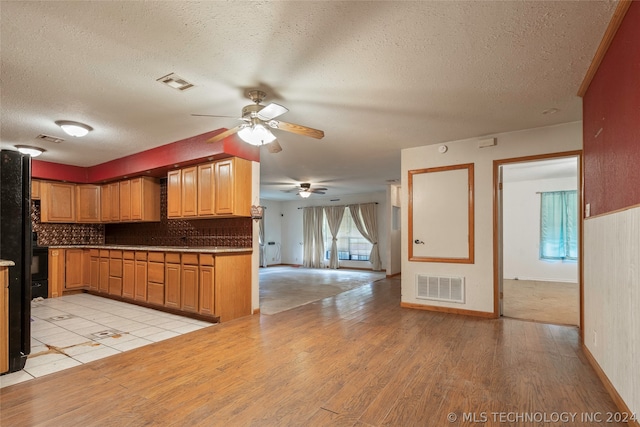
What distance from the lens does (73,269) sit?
19.6 feet

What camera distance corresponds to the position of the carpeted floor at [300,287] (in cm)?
520

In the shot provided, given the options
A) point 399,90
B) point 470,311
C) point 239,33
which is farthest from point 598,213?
point 239,33

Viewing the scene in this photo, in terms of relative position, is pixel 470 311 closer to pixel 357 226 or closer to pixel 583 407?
pixel 583 407

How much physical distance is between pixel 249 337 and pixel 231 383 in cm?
107

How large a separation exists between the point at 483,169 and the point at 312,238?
292 inches

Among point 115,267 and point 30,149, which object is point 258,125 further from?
point 30,149

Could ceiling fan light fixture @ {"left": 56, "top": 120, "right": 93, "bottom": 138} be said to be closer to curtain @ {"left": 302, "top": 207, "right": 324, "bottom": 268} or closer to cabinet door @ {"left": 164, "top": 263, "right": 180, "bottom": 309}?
cabinet door @ {"left": 164, "top": 263, "right": 180, "bottom": 309}

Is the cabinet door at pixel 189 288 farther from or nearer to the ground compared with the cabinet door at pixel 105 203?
nearer to the ground

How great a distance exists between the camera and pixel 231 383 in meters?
2.41

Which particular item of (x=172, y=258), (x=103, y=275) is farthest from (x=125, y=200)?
(x=172, y=258)

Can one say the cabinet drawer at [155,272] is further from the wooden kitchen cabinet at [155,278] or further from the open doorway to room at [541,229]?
the open doorway to room at [541,229]

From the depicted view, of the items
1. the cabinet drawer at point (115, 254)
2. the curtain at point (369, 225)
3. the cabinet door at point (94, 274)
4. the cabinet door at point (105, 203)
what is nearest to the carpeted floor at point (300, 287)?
the curtain at point (369, 225)

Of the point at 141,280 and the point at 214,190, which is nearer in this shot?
the point at 214,190

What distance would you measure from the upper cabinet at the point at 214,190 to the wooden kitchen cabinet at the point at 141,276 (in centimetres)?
82
